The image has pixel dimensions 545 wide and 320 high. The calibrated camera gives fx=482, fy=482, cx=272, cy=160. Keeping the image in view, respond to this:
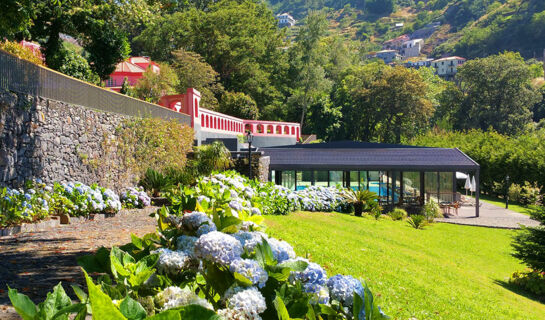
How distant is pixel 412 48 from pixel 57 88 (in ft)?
652

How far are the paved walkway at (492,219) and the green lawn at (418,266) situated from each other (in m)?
4.98

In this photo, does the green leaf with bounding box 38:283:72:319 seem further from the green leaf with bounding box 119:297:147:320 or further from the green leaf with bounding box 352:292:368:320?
the green leaf with bounding box 352:292:368:320

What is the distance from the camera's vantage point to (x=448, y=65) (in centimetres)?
15175

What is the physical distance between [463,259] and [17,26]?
12336 millimetres

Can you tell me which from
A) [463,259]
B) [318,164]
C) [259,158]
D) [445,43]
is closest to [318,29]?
[318,164]

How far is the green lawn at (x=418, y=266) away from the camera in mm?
7184

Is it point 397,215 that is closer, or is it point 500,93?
point 397,215

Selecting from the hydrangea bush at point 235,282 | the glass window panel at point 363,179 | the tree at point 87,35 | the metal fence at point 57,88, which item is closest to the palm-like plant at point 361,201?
the glass window panel at point 363,179

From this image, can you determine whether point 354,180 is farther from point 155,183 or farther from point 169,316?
point 169,316

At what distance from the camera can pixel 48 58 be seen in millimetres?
17672

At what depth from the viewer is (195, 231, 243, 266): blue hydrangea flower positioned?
7.08ft

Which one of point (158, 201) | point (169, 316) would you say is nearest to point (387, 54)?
point (158, 201)

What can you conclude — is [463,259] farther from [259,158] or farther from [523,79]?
[523,79]

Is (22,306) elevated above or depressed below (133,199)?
above
